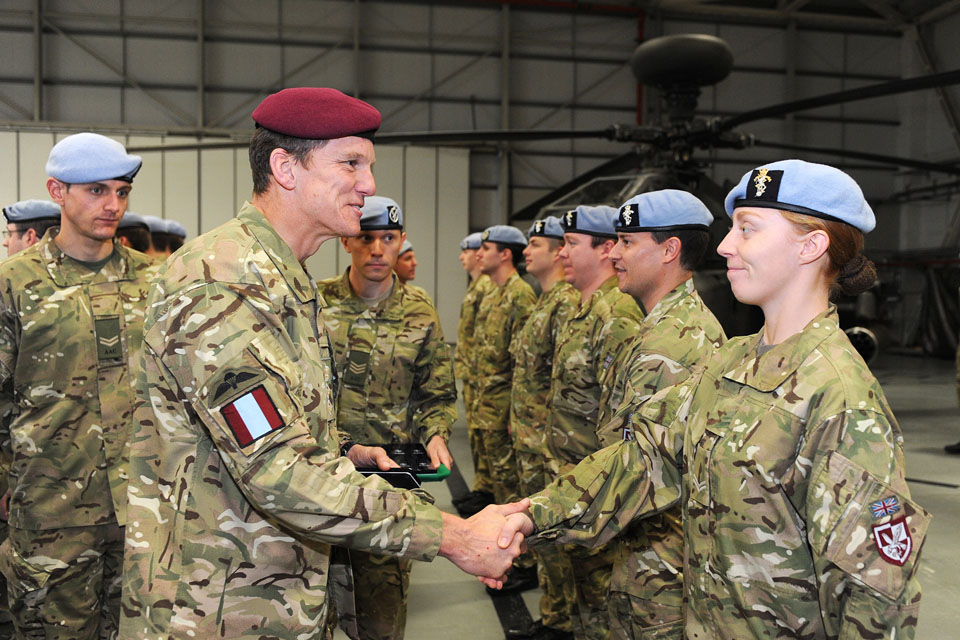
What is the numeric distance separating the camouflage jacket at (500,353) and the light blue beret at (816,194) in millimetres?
3807

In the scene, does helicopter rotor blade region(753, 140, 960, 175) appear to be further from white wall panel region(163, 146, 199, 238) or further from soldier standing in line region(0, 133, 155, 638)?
white wall panel region(163, 146, 199, 238)

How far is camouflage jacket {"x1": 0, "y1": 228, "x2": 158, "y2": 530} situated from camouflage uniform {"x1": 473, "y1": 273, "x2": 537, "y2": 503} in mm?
3052

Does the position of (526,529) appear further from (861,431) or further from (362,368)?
(362,368)

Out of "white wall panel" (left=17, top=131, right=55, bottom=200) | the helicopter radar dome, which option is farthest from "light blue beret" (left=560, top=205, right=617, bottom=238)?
"white wall panel" (left=17, top=131, right=55, bottom=200)

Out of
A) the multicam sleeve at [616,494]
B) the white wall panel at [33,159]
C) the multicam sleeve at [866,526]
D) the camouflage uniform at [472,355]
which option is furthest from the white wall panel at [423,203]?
the multicam sleeve at [866,526]

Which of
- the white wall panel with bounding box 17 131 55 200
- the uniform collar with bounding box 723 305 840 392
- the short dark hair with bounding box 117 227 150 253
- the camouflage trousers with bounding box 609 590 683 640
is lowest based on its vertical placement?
the camouflage trousers with bounding box 609 590 683 640

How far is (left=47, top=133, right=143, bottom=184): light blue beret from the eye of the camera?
2561 millimetres

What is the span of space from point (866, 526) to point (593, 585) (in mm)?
1792

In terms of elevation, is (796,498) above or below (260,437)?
below

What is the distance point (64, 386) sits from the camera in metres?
2.58

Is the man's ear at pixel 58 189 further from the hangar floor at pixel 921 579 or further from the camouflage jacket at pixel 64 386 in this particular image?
the hangar floor at pixel 921 579

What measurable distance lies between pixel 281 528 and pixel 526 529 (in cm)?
62

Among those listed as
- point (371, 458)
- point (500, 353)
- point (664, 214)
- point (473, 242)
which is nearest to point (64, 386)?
point (371, 458)

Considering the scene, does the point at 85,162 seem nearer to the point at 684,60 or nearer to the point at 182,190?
the point at 684,60
